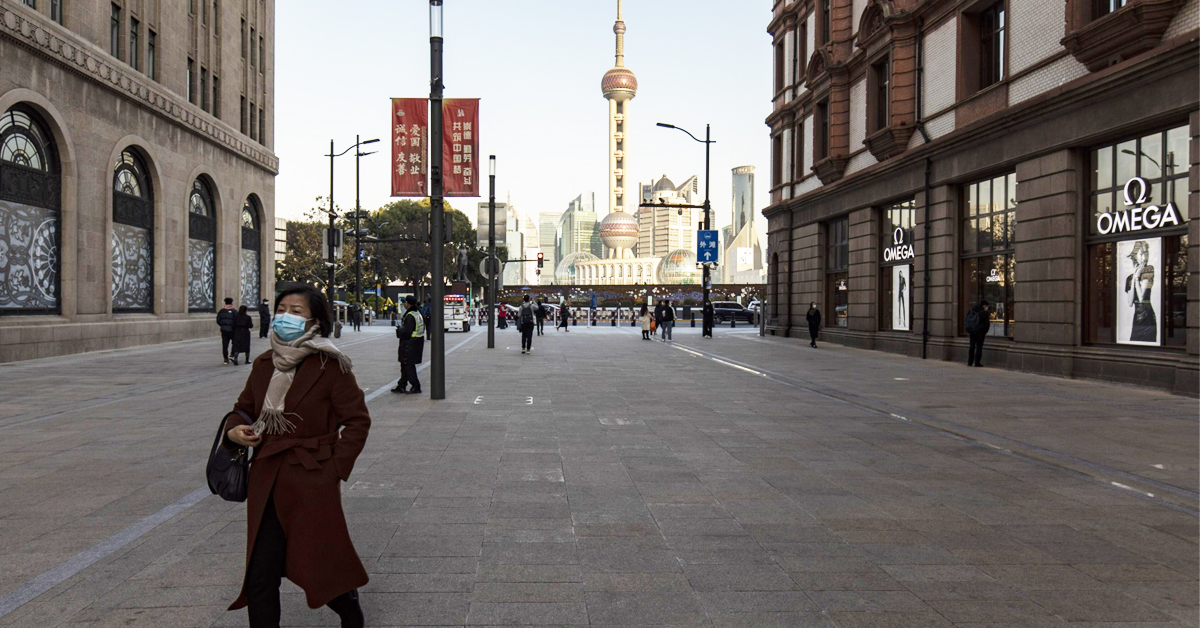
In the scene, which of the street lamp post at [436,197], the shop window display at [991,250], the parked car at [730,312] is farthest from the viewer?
the parked car at [730,312]

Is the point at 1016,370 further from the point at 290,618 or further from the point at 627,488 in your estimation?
the point at 290,618

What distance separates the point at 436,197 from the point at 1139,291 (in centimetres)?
1204

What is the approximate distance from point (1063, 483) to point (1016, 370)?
12.3 metres

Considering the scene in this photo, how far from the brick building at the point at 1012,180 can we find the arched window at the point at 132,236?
21487mm

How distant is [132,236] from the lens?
25625 mm

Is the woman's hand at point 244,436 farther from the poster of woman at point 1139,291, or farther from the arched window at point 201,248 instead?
the arched window at point 201,248

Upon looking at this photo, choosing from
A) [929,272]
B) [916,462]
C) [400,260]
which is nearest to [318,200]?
[400,260]

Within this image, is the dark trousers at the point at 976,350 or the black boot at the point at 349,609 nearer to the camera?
the black boot at the point at 349,609

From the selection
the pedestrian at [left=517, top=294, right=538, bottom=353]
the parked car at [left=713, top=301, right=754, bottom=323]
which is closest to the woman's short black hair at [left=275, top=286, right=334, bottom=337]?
the pedestrian at [left=517, top=294, right=538, bottom=353]

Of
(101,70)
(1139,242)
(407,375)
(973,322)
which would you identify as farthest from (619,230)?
(407,375)

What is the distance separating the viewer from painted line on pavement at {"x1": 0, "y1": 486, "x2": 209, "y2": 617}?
14.0 feet

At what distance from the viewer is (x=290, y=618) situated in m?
4.09

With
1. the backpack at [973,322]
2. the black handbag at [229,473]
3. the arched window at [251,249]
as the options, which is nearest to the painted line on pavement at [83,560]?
the black handbag at [229,473]

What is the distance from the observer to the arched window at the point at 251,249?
35.5 meters
